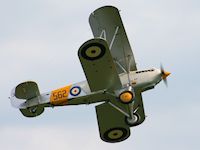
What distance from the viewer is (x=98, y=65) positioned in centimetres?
2214

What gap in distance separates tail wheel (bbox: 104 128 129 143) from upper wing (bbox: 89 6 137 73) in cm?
263

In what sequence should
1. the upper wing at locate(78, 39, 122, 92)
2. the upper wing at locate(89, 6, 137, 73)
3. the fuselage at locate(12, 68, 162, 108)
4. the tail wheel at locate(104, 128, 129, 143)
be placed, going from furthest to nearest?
the tail wheel at locate(104, 128, 129, 143) < the fuselage at locate(12, 68, 162, 108) < the upper wing at locate(89, 6, 137, 73) < the upper wing at locate(78, 39, 122, 92)

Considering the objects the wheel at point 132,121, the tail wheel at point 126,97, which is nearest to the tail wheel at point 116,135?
the wheel at point 132,121

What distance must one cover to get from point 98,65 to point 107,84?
3.02 feet

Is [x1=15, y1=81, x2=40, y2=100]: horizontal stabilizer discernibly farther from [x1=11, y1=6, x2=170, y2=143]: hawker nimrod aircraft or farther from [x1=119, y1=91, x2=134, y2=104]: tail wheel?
[x1=119, y1=91, x2=134, y2=104]: tail wheel

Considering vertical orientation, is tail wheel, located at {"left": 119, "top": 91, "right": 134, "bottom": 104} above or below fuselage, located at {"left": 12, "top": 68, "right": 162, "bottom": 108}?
below

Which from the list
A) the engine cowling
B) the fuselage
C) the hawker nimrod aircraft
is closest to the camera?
the hawker nimrod aircraft

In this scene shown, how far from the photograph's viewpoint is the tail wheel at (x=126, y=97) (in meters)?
22.4

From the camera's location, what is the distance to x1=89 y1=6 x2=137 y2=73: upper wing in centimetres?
2294

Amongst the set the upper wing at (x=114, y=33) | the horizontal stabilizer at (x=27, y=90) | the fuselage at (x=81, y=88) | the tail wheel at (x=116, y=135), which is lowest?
the tail wheel at (x=116, y=135)

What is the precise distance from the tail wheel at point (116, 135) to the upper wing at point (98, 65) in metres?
2.71

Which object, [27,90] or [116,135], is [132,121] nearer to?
[116,135]

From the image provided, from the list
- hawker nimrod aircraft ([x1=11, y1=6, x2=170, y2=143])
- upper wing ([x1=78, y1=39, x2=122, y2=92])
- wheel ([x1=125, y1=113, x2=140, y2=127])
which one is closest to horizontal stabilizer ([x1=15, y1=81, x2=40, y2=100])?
hawker nimrod aircraft ([x1=11, y1=6, x2=170, y2=143])

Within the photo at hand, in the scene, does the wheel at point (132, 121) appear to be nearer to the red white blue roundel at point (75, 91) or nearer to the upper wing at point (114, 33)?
the upper wing at point (114, 33)
